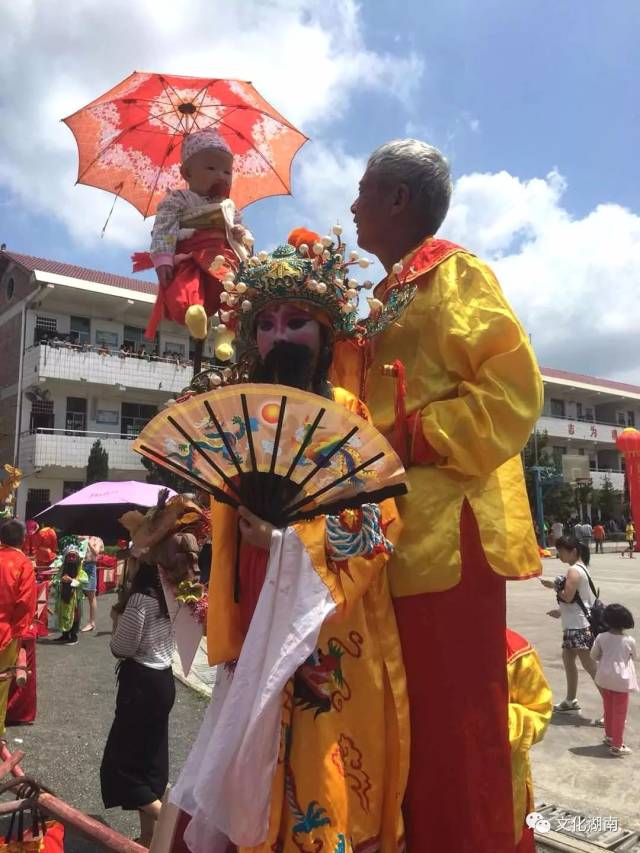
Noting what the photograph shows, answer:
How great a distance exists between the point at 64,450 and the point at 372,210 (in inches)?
889

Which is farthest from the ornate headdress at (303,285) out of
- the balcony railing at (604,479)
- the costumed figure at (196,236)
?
the balcony railing at (604,479)

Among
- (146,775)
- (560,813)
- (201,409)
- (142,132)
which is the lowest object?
(560,813)

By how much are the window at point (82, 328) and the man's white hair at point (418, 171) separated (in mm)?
24103

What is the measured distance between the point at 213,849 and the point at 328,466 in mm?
1170

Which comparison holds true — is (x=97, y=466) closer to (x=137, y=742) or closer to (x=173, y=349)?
(x=173, y=349)

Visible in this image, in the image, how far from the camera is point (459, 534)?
81.1 inches

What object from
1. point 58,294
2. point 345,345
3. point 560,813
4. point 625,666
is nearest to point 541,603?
point 625,666

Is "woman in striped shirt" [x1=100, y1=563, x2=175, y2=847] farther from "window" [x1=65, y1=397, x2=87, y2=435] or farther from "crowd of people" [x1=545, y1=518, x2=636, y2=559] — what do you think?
"crowd of people" [x1=545, y1=518, x2=636, y2=559]

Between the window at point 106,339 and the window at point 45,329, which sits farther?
the window at point 106,339

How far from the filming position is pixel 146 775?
4082mm

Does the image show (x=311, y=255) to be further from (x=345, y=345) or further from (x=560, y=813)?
(x=560, y=813)

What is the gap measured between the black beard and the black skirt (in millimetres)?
2777

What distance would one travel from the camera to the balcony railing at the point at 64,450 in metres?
22.6

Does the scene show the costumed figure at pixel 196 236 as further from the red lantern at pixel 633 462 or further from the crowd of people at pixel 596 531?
the crowd of people at pixel 596 531
